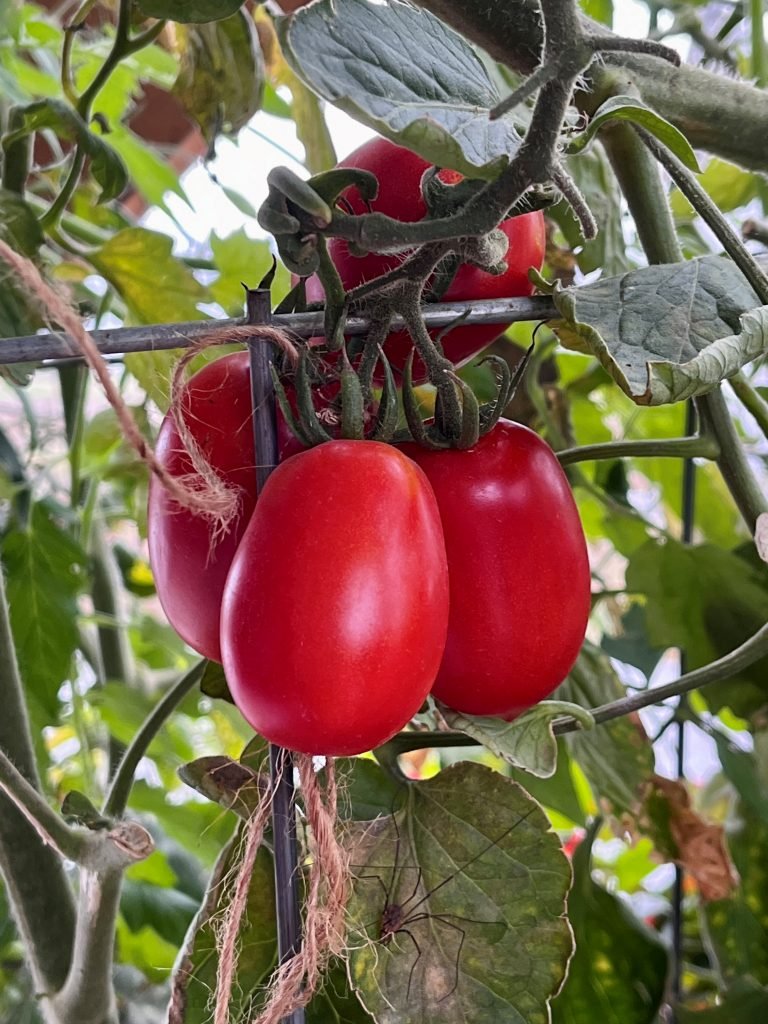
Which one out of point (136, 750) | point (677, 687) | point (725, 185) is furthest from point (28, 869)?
point (725, 185)

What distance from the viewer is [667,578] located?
589 mm

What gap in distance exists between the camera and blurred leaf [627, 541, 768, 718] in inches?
22.1

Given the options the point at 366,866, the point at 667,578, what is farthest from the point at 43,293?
the point at 667,578

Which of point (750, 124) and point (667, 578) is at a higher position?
point (750, 124)

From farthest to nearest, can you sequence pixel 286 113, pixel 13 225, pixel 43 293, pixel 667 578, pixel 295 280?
pixel 286 113, pixel 667 578, pixel 13 225, pixel 295 280, pixel 43 293

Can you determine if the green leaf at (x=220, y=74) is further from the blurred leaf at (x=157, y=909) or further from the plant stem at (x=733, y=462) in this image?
A: the blurred leaf at (x=157, y=909)

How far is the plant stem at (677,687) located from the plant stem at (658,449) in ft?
0.25

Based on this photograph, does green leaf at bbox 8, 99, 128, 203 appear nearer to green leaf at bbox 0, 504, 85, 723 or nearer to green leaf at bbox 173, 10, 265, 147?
green leaf at bbox 173, 10, 265, 147

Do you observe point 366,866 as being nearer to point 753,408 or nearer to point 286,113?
point 753,408

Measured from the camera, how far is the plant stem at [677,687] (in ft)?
1.23

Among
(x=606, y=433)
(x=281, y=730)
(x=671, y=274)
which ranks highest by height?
(x=671, y=274)

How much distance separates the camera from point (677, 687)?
1.27 ft

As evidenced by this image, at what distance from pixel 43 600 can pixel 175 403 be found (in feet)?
1.28

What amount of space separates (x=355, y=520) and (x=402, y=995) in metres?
0.18
